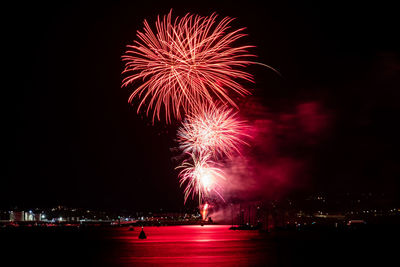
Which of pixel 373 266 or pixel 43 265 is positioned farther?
pixel 43 265

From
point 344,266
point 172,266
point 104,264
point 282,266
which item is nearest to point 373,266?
point 344,266

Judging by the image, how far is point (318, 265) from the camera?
2738 cm

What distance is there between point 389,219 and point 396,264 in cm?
18327

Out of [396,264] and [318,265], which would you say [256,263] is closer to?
[318,265]

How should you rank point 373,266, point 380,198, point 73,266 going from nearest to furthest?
point 373,266 < point 73,266 < point 380,198

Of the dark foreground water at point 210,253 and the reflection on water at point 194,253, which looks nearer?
the dark foreground water at point 210,253

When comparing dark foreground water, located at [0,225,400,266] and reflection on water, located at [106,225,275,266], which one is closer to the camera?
dark foreground water, located at [0,225,400,266]

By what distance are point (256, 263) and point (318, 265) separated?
351cm

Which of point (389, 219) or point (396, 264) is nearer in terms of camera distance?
point (396, 264)

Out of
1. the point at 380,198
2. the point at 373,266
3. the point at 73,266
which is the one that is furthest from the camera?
the point at 380,198

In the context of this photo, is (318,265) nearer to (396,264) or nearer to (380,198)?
(396,264)

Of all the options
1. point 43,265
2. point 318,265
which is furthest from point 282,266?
point 43,265

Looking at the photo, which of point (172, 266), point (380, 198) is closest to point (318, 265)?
point (172, 266)

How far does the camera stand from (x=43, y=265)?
29219mm
